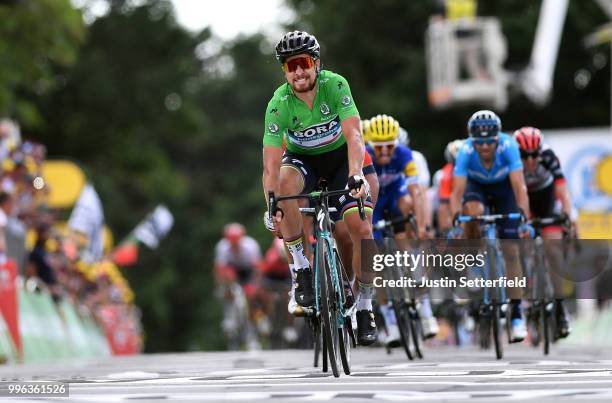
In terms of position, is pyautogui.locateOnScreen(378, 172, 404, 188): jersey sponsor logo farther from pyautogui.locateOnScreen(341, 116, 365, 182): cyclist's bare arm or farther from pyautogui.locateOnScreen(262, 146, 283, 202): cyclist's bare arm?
pyautogui.locateOnScreen(262, 146, 283, 202): cyclist's bare arm

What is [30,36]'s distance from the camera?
33344 millimetres

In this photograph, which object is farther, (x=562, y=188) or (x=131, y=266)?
(x=131, y=266)

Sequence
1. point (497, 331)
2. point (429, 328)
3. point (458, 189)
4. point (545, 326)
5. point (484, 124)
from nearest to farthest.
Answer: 1. point (497, 331)
2. point (484, 124)
3. point (458, 189)
4. point (545, 326)
5. point (429, 328)

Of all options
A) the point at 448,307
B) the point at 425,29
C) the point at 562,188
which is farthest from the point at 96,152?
the point at 562,188

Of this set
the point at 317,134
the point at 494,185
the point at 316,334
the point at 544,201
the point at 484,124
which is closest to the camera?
the point at 317,134

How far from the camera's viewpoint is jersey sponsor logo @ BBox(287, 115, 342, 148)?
11.3 m

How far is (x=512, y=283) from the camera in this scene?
14602mm

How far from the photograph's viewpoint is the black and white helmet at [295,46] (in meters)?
10.9

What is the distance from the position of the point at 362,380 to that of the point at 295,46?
230 cm

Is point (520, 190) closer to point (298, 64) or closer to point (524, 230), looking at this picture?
point (524, 230)

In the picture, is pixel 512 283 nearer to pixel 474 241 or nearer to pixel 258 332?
pixel 474 241

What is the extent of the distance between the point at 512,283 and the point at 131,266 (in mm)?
44251

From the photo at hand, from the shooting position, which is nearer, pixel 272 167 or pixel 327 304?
pixel 327 304

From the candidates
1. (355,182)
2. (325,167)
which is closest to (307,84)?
(325,167)
